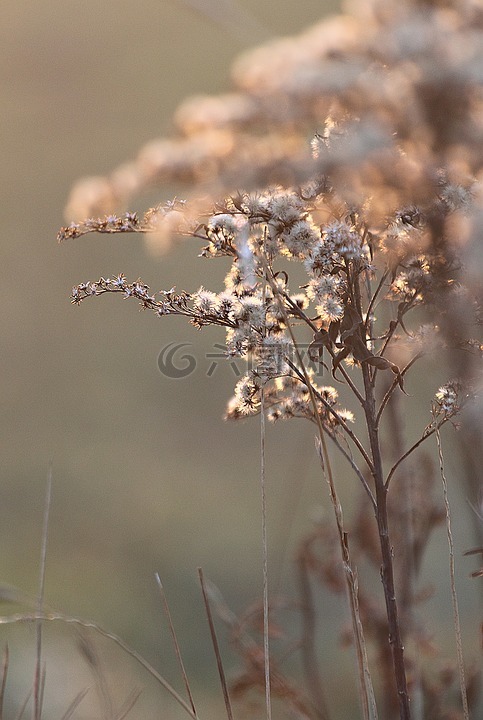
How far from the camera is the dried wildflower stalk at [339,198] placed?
55cm

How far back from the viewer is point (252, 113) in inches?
22.0

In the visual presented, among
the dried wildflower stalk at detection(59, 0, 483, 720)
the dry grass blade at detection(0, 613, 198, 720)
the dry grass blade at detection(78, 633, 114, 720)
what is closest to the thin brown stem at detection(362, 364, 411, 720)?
the dried wildflower stalk at detection(59, 0, 483, 720)

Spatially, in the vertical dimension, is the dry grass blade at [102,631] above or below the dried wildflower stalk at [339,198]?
below

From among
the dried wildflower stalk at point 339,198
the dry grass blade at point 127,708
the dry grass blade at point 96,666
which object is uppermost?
the dried wildflower stalk at point 339,198

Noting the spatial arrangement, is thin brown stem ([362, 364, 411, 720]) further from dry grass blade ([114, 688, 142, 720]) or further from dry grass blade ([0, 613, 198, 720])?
dry grass blade ([114, 688, 142, 720])

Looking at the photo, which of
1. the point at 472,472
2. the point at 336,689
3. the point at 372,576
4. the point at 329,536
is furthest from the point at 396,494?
the point at 336,689

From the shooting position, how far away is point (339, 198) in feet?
2.36

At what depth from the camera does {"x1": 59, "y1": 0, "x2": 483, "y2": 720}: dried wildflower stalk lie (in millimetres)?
552

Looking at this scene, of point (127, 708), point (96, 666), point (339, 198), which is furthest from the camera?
point (127, 708)

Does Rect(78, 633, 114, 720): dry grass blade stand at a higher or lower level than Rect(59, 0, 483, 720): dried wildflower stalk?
lower

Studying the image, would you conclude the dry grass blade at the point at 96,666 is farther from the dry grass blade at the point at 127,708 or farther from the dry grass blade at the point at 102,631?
the dry grass blade at the point at 102,631

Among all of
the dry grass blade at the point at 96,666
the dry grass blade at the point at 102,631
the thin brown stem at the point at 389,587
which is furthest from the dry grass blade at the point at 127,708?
the thin brown stem at the point at 389,587

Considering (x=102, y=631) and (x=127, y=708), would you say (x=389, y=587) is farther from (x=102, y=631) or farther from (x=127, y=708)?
(x=127, y=708)

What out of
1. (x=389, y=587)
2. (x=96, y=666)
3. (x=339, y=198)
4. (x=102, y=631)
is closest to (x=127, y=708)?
(x=96, y=666)
